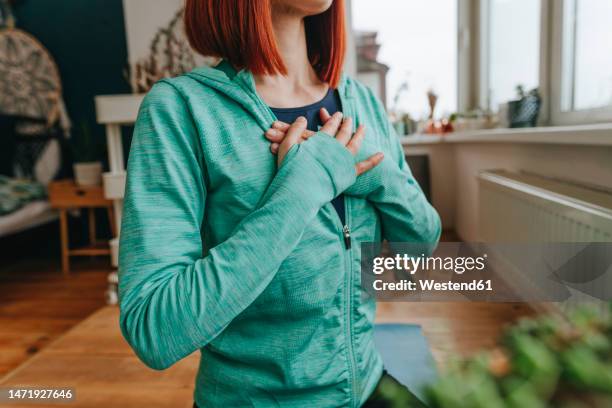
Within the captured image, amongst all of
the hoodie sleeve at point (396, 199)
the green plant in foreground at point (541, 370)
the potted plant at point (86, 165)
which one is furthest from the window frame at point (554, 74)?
the potted plant at point (86, 165)

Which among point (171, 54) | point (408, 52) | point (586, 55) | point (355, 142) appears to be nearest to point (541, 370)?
point (355, 142)

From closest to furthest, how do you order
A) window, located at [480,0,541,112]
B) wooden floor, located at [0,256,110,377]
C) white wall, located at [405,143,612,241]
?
white wall, located at [405,143,612,241]
wooden floor, located at [0,256,110,377]
window, located at [480,0,541,112]

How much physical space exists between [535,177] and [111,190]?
210 centimetres

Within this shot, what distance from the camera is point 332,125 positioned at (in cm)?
63

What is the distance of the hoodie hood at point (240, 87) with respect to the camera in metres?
0.63

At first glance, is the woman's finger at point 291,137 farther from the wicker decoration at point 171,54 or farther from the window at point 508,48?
the wicker decoration at point 171,54

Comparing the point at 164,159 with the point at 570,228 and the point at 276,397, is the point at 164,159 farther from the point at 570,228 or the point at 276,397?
the point at 570,228

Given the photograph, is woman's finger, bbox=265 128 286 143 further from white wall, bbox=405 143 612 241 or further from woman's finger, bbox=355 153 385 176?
white wall, bbox=405 143 612 241

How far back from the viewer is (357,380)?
2.17 feet

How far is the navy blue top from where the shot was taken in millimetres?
659

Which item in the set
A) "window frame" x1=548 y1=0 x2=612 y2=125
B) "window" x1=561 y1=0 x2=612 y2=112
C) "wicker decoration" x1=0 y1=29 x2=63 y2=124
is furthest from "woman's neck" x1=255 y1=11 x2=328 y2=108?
"wicker decoration" x1=0 y1=29 x2=63 y2=124

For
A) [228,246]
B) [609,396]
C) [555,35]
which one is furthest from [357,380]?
[555,35]

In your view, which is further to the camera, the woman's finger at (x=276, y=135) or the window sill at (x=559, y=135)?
the window sill at (x=559, y=135)

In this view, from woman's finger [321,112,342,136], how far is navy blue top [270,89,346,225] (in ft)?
0.18
